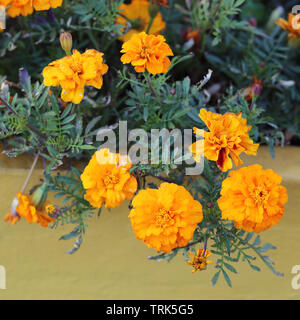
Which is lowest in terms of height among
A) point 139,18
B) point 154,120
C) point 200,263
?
point 200,263

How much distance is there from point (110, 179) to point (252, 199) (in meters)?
0.19


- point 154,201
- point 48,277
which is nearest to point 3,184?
point 48,277

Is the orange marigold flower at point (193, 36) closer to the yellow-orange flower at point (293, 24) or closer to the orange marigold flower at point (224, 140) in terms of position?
the yellow-orange flower at point (293, 24)

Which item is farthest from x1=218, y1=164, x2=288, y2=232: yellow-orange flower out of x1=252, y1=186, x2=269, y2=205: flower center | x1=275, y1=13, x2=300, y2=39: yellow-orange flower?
x1=275, y1=13, x2=300, y2=39: yellow-orange flower

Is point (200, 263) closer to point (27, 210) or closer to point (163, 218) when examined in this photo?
point (163, 218)

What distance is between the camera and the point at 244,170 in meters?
0.58

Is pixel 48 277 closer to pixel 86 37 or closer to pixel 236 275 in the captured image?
pixel 236 275

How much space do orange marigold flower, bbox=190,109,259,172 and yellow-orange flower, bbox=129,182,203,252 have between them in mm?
63

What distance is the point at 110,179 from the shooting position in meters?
0.58

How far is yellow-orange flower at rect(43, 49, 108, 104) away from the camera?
0.57 metres

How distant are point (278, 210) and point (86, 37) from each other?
0.57 m

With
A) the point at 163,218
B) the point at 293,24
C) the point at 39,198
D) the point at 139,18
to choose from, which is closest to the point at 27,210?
the point at 39,198

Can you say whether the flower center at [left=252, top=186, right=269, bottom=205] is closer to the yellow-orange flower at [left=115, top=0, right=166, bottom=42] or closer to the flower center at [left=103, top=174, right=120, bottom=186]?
the flower center at [left=103, top=174, right=120, bottom=186]

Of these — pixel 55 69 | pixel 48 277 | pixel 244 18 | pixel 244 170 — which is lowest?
pixel 48 277
